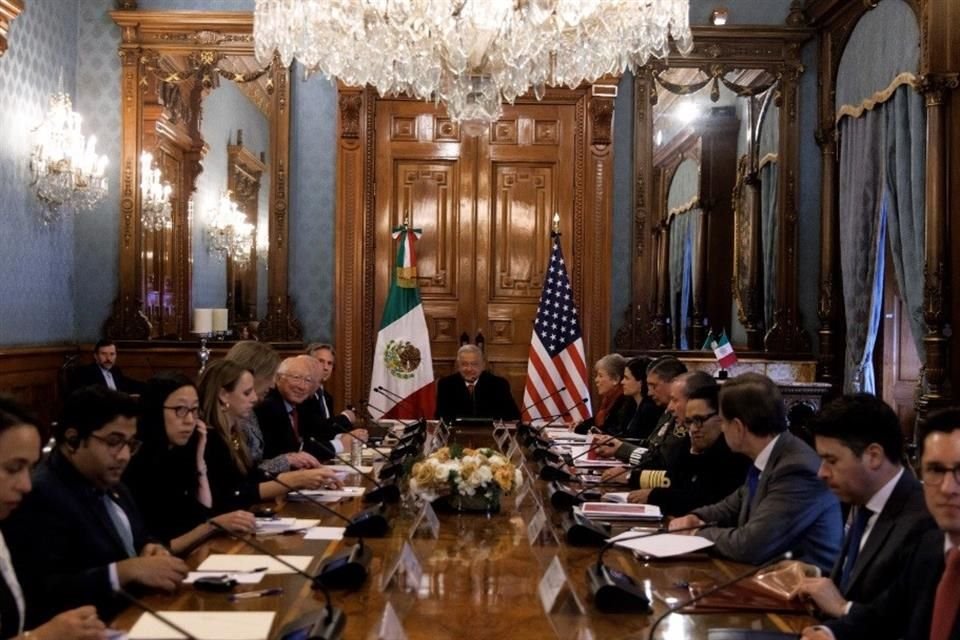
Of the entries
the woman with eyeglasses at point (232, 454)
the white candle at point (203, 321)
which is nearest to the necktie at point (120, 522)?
the woman with eyeglasses at point (232, 454)

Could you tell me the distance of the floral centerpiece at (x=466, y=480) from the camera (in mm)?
3627

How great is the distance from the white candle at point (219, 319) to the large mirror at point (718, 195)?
3.07 m

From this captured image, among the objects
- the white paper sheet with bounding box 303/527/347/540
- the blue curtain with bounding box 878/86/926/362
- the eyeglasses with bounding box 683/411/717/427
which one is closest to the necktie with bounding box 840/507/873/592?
the eyeglasses with bounding box 683/411/717/427

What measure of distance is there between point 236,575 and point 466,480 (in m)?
1.03

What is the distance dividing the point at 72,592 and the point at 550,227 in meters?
6.26

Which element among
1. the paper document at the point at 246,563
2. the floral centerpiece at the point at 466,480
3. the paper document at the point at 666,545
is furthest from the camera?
the floral centerpiece at the point at 466,480

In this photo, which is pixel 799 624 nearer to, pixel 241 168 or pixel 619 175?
pixel 619 175

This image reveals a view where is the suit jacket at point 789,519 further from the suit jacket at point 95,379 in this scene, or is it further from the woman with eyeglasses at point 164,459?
the suit jacket at point 95,379

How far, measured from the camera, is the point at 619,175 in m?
8.43

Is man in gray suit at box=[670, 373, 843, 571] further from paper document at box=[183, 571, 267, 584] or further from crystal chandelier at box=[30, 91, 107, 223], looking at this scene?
crystal chandelier at box=[30, 91, 107, 223]

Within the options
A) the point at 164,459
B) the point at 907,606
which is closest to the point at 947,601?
the point at 907,606

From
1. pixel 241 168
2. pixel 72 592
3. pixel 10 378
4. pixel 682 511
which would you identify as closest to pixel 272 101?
pixel 241 168

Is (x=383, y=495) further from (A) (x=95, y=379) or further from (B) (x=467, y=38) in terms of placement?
(A) (x=95, y=379)

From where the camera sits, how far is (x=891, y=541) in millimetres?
2516
